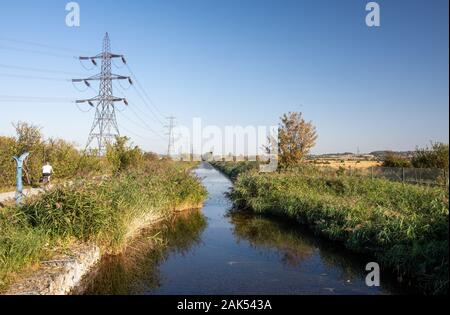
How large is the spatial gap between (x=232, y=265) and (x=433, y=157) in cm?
2603

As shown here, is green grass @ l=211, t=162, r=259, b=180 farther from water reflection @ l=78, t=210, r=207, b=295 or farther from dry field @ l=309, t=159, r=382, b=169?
water reflection @ l=78, t=210, r=207, b=295

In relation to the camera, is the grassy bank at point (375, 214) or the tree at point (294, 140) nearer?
the grassy bank at point (375, 214)

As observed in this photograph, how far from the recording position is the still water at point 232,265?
27.8ft

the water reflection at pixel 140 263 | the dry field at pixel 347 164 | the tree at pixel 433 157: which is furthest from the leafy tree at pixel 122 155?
the tree at pixel 433 157

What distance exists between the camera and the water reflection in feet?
27.8

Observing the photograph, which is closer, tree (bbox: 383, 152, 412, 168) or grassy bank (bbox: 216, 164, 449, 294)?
grassy bank (bbox: 216, 164, 449, 294)

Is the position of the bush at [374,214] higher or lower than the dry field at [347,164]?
lower

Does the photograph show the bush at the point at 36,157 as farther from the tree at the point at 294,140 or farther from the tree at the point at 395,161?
the tree at the point at 395,161

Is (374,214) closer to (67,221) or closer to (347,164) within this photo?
(67,221)

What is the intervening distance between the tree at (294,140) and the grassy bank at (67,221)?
59.5 feet

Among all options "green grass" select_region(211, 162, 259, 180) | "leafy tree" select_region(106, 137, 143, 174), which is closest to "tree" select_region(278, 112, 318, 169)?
"green grass" select_region(211, 162, 259, 180)

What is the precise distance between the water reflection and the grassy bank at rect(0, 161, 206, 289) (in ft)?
2.02

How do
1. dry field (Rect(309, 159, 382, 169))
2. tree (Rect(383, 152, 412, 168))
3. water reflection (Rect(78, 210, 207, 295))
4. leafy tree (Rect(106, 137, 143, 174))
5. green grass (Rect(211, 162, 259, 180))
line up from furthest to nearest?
green grass (Rect(211, 162, 259, 180)) < tree (Rect(383, 152, 412, 168)) < dry field (Rect(309, 159, 382, 169)) < leafy tree (Rect(106, 137, 143, 174)) < water reflection (Rect(78, 210, 207, 295))

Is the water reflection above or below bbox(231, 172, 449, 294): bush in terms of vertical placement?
below
